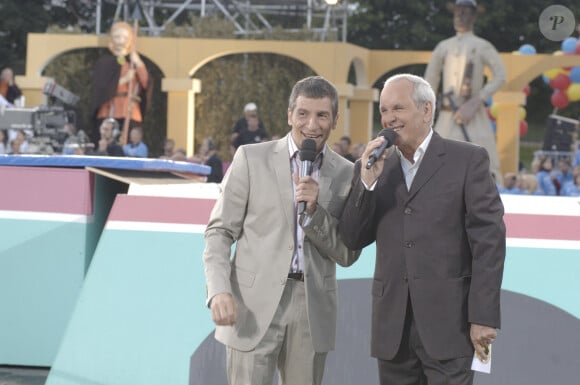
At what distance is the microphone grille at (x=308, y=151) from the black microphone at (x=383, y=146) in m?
0.23

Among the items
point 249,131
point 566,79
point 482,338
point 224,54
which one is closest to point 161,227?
point 482,338

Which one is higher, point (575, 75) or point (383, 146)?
point (575, 75)

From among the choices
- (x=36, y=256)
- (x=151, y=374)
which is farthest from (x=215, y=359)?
(x=36, y=256)

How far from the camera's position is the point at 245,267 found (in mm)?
4367

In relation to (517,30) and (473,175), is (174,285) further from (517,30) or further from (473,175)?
(517,30)

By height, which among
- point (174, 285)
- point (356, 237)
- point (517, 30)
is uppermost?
point (517, 30)

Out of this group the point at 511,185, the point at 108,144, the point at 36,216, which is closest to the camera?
the point at 36,216

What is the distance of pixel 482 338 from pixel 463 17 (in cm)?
983

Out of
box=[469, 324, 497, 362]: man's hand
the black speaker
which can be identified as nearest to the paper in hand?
box=[469, 324, 497, 362]: man's hand

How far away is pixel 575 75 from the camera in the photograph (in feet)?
76.3

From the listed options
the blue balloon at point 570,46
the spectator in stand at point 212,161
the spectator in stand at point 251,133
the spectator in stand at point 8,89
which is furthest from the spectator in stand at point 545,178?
the spectator in stand at point 8,89

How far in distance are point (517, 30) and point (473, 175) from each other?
90.3ft

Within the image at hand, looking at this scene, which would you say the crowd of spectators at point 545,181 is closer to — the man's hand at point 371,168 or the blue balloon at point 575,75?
the blue balloon at point 575,75

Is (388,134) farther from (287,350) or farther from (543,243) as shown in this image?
(543,243)
